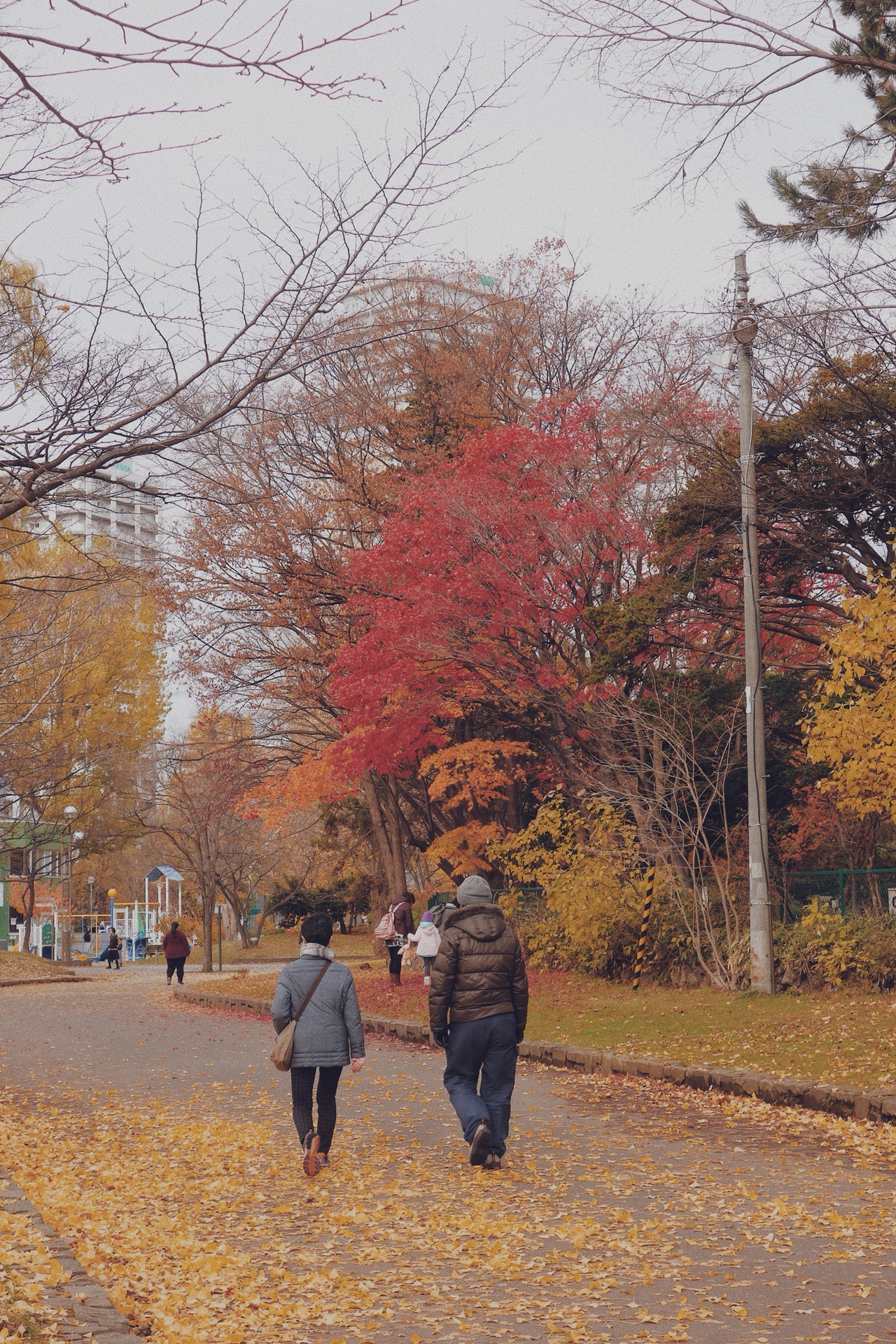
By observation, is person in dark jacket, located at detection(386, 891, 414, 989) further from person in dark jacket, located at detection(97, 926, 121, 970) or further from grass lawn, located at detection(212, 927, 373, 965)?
person in dark jacket, located at detection(97, 926, 121, 970)

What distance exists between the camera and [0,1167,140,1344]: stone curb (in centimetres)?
447

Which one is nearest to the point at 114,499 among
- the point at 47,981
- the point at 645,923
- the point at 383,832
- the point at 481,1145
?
the point at 481,1145

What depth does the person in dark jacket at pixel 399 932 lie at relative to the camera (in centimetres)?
2245

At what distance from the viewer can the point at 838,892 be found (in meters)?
18.1

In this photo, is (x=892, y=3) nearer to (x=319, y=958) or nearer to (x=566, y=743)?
(x=319, y=958)

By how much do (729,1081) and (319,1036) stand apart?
484 cm

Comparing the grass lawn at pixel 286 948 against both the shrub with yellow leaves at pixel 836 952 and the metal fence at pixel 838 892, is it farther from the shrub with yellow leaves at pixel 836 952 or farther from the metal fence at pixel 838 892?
the shrub with yellow leaves at pixel 836 952

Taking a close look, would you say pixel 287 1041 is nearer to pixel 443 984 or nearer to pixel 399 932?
pixel 443 984

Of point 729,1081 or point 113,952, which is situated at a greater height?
point 729,1081

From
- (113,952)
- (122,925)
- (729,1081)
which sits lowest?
(122,925)

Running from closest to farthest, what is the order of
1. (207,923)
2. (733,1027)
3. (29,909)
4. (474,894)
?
1. (474,894)
2. (733,1027)
3. (207,923)
4. (29,909)

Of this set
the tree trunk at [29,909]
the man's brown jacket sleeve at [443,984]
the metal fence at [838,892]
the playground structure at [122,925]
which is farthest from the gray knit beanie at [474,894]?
the tree trunk at [29,909]

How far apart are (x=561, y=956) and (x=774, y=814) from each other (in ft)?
14.4

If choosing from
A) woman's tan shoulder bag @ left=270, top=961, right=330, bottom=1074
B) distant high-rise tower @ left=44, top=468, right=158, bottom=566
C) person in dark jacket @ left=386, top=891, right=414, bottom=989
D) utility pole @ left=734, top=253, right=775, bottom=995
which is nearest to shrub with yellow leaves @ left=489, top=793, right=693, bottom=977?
person in dark jacket @ left=386, top=891, right=414, bottom=989
